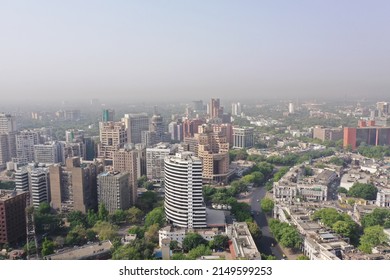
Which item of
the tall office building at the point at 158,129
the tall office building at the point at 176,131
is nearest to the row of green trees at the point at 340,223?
the tall office building at the point at 158,129

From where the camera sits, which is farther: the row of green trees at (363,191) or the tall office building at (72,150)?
the tall office building at (72,150)

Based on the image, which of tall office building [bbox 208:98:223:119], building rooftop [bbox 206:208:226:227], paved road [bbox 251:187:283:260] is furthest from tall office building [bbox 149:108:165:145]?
building rooftop [bbox 206:208:226:227]

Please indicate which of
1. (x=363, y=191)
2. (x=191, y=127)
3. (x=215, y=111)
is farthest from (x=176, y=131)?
(x=363, y=191)

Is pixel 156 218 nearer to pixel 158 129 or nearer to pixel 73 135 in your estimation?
pixel 73 135

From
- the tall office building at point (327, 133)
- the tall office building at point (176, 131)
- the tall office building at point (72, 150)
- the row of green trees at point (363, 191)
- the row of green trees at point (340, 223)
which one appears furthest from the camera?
the tall office building at point (176, 131)

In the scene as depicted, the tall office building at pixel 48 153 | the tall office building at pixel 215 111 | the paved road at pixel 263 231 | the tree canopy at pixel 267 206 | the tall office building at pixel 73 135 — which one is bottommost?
the paved road at pixel 263 231

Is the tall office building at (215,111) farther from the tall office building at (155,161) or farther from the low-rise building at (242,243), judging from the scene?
the low-rise building at (242,243)
